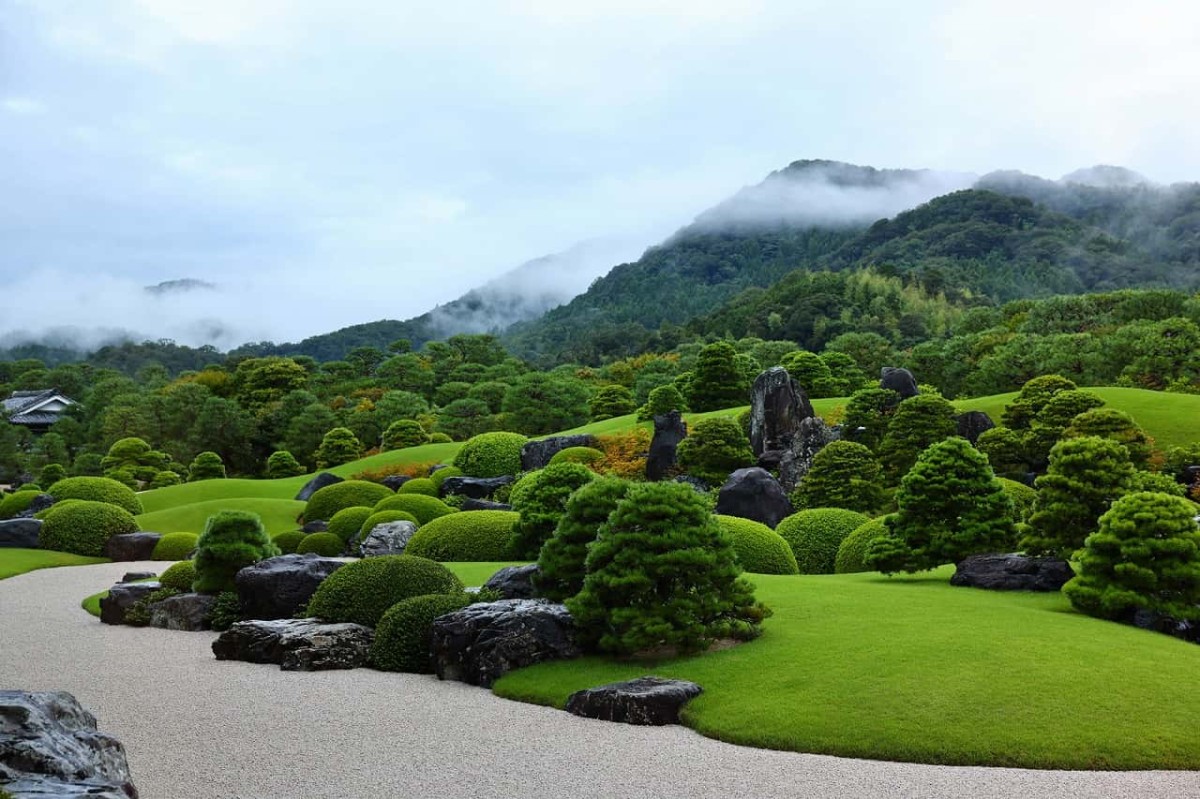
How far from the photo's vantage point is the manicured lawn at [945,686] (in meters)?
8.09

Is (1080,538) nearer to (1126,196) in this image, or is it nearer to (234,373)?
(234,373)

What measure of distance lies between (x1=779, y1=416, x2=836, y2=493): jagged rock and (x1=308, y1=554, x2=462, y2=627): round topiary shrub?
17600 millimetres

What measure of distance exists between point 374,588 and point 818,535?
10783mm

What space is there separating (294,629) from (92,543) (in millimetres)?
18316

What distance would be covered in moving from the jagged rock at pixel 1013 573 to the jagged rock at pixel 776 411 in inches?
651

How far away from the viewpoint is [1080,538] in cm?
1516

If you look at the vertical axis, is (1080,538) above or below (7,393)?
below

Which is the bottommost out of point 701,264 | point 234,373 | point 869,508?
point 869,508

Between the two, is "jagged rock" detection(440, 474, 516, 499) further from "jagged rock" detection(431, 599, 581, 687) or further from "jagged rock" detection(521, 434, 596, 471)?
"jagged rock" detection(431, 599, 581, 687)

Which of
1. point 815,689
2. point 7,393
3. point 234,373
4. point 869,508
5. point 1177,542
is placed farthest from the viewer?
point 7,393

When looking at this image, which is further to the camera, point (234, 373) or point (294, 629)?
point (234, 373)

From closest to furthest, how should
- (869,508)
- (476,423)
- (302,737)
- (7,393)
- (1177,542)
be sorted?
(302,737)
(1177,542)
(869,508)
(476,423)
(7,393)

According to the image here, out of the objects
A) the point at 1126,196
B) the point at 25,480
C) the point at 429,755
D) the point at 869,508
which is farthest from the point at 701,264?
the point at 429,755

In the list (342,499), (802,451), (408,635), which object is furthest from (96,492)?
(408,635)
